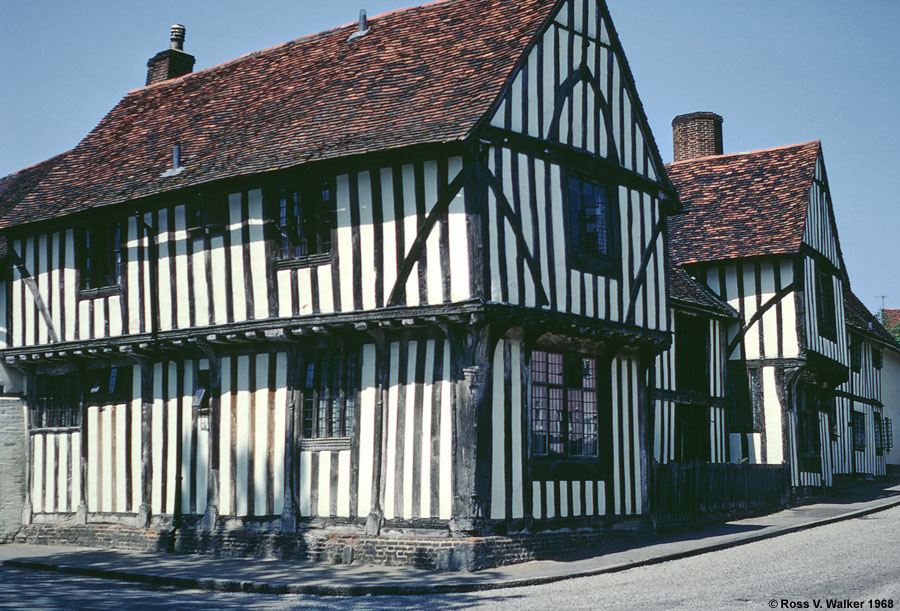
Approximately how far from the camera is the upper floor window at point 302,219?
16.9 m

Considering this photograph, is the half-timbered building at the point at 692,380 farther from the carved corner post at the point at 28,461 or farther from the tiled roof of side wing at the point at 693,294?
the carved corner post at the point at 28,461

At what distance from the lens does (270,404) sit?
17.4m

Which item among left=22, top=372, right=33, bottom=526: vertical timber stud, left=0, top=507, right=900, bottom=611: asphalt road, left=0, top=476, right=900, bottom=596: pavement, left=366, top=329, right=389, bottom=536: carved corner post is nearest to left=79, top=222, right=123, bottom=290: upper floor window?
left=22, top=372, right=33, bottom=526: vertical timber stud

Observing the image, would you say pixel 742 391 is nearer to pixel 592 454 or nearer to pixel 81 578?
pixel 592 454

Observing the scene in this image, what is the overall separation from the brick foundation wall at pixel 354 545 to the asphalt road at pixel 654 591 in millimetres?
1635

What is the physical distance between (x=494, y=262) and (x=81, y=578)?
704cm

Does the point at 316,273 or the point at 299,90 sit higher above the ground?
the point at 299,90

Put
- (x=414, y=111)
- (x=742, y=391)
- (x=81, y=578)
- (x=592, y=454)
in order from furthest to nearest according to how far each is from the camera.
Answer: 1. (x=742, y=391)
2. (x=592, y=454)
3. (x=414, y=111)
4. (x=81, y=578)

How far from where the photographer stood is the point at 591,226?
698 inches

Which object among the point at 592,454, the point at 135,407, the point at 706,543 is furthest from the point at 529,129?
the point at 135,407

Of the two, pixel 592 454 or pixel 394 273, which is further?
pixel 592 454

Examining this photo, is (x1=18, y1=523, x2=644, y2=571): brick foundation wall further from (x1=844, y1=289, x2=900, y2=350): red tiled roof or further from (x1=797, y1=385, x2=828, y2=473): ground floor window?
(x1=844, y1=289, x2=900, y2=350): red tiled roof

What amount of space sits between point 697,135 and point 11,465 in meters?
20.5

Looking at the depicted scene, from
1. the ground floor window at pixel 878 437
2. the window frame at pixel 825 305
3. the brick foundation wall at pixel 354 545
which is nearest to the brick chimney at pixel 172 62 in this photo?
the brick foundation wall at pixel 354 545
